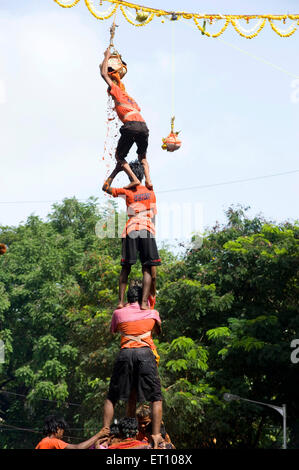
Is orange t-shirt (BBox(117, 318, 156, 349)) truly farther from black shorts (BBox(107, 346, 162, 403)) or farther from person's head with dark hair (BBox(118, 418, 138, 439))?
person's head with dark hair (BBox(118, 418, 138, 439))

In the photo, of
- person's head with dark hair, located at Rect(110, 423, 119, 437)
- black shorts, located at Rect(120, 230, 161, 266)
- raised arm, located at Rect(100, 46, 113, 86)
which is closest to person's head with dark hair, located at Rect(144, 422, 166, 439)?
person's head with dark hair, located at Rect(110, 423, 119, 437)

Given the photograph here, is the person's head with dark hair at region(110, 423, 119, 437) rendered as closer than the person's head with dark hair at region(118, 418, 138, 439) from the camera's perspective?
No

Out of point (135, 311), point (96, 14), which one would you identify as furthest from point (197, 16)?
point (135, 311)

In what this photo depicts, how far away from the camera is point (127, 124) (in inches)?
454

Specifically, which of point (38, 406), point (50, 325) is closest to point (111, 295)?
point (50, 325)

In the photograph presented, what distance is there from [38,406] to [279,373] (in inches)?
520

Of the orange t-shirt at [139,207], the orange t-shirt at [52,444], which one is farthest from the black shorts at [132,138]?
the orange t-shirt at [52,444]

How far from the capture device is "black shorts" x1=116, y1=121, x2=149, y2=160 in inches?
454

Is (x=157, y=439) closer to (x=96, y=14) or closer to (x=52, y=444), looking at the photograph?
(x=52, y=444)

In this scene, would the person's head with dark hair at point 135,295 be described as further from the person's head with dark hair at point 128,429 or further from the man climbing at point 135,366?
the person's head with dark hair at point 128,429

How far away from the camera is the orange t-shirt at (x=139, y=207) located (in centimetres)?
1122

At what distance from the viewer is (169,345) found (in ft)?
72.4

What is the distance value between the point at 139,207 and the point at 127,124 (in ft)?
4.60

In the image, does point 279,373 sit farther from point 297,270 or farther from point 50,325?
point 50,325
